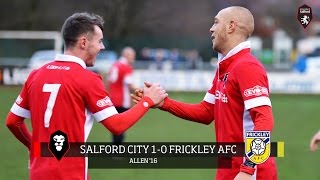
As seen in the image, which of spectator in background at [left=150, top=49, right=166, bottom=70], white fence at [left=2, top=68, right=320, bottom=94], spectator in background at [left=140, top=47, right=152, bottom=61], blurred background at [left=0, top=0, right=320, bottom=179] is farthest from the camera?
spectator in background at [left=140, top=47, right=152, bottom=61]

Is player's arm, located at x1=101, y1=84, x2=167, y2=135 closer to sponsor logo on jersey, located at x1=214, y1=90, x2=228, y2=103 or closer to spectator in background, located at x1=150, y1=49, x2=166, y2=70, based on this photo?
sponsor logo on jersey, located at x1=214, y1=90, x2=228, y2=103

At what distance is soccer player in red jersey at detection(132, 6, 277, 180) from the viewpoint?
5062 millimetres

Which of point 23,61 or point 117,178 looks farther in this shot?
point 23,61

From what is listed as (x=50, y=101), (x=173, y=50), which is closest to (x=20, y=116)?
(x=50, y=101)

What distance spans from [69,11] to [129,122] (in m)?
37.7

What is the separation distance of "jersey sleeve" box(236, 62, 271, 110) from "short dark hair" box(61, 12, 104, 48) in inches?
44.2

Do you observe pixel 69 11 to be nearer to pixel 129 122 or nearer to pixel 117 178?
pixel 117 178

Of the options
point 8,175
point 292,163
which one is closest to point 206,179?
point 292,163

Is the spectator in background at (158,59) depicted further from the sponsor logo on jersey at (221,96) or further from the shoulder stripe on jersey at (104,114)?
the shoulder stripe on jersey at (104,114)

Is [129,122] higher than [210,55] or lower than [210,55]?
lower

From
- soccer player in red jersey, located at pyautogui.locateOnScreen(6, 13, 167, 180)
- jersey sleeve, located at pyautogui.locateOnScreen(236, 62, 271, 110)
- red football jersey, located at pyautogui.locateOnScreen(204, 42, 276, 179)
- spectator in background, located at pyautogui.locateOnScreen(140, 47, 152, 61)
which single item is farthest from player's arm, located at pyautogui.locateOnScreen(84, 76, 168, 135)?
spectator in background, located at pyautogui.locateOnScreen(140, 47, 152, 61)

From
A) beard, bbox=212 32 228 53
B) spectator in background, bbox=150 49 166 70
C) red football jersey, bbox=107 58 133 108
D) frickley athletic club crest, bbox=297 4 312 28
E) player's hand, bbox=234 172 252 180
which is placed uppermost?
spectator in background, bbox=150 49 166 70

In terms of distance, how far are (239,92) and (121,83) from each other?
9.57m

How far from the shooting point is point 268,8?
45.6 m
